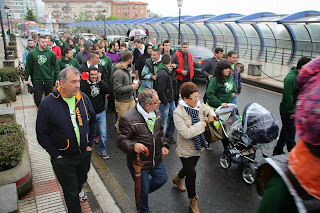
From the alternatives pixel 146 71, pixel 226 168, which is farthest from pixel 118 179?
pixel 146 71

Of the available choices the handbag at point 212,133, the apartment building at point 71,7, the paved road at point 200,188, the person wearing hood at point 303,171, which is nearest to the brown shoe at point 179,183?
the paved road at point 200,188

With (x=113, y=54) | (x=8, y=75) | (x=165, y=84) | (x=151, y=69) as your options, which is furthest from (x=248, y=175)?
(x=8, y=75)

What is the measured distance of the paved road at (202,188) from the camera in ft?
13.7

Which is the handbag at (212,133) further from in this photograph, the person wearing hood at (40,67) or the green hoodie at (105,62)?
the person wearing hood at (40,67)

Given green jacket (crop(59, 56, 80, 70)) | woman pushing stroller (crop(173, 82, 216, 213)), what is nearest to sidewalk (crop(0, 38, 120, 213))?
woman pushing stroller (crop(173, 82, 216, 213))

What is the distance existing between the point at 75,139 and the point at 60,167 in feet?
1.21

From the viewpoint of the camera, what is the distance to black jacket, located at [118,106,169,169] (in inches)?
136

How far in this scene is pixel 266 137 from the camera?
172 inches

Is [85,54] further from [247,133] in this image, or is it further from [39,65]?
[247,133]

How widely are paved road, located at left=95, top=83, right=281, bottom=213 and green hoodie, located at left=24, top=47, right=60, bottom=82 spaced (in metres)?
2.57

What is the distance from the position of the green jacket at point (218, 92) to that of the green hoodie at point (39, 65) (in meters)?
4.03

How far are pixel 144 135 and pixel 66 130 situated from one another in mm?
931

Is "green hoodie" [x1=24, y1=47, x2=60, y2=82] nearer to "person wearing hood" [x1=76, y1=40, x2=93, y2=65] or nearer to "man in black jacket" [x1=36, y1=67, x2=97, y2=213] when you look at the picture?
"person wearing hood" [x1=76, y1=40, x2=93, y2=65]

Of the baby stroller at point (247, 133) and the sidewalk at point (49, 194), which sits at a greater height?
the baby stroller at point (247, 133)
